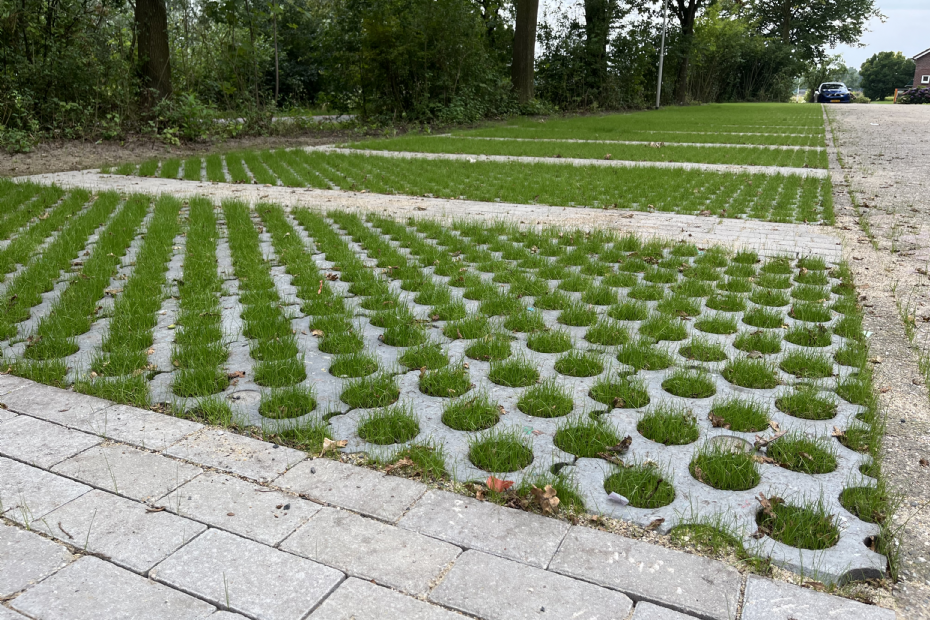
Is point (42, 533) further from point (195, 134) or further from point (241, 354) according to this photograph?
point (195, 134)

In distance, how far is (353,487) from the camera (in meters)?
2.49

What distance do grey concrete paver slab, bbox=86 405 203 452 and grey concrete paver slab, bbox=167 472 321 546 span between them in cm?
40

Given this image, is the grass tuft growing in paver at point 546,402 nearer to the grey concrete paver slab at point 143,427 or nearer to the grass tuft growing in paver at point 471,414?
the grass tuft growing in paver at point 471,414

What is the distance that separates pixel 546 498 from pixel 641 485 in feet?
1.27

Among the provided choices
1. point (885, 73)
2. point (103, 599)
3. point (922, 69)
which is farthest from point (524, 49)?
point (885, 73)

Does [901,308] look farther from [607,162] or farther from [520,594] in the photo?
[607,162]

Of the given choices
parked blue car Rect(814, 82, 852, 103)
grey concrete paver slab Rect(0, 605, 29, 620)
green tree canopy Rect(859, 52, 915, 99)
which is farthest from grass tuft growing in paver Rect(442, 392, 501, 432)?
green tree canopy Rect(859, 52, 915, 99)

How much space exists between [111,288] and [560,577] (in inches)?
169

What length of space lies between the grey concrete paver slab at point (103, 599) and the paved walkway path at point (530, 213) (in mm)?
5695

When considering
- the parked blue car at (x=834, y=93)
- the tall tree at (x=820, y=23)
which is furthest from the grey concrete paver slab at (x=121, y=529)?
the tall tree at (x=820, y=23)

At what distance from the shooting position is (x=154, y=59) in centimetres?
1479

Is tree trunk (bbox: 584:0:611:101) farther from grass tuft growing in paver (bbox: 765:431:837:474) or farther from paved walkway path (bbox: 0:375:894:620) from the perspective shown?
paved walkway path (bbox: 0:375:894:620)

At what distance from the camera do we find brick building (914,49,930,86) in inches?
3329

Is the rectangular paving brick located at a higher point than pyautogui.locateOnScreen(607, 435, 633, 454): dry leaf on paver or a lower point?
lower
